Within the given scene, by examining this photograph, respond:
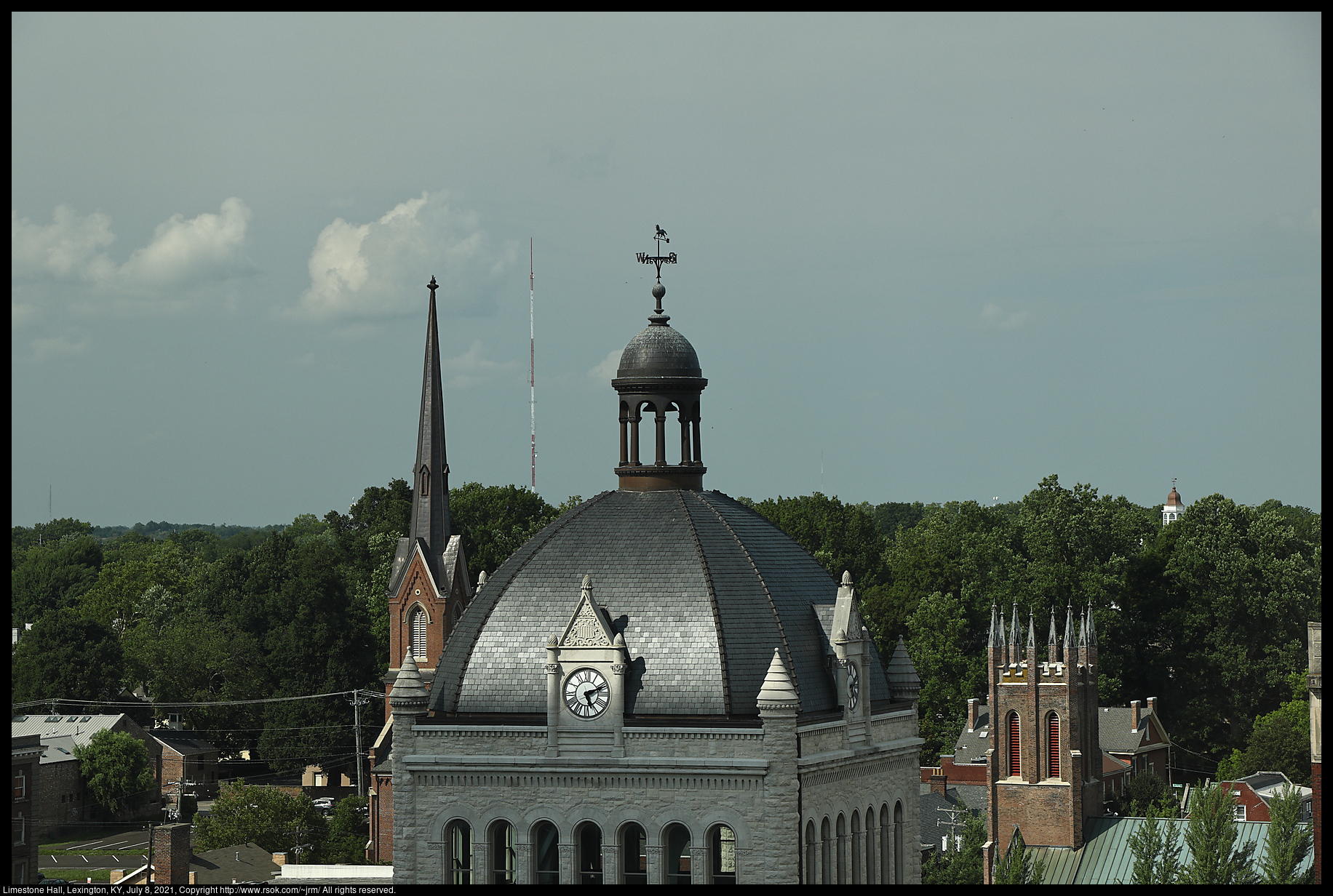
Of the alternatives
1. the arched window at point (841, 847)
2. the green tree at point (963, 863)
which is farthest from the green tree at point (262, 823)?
the arched window at point (841, 847)

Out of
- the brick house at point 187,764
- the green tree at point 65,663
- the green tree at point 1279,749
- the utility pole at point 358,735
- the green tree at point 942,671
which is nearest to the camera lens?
the utility pole at point 358,735

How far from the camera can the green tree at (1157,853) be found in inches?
3182

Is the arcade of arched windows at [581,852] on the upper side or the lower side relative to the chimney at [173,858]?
upper

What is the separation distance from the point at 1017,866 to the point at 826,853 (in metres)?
44.4

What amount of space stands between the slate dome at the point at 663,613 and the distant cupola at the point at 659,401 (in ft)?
2.44

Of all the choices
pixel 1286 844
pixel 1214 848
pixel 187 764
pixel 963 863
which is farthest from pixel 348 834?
pixel 1286 844

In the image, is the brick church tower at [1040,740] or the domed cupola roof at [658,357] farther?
the brick church tower at [1040,740]

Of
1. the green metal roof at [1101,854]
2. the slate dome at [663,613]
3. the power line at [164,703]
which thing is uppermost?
the slate dome at [663,613]

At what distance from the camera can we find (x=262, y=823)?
323 ft

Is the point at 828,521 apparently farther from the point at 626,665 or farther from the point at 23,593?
the point at 626,665

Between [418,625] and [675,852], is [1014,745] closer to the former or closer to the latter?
[418,625]

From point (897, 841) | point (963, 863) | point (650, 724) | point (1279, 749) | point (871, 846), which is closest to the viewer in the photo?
point (650, 724)

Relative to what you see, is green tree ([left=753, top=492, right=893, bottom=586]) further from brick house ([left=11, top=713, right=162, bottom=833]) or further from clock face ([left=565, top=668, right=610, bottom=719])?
clock face ([left=565, top=668, right=610, bottom=719])

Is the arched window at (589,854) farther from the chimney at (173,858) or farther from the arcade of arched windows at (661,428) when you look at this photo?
the chimney at (173,858)
